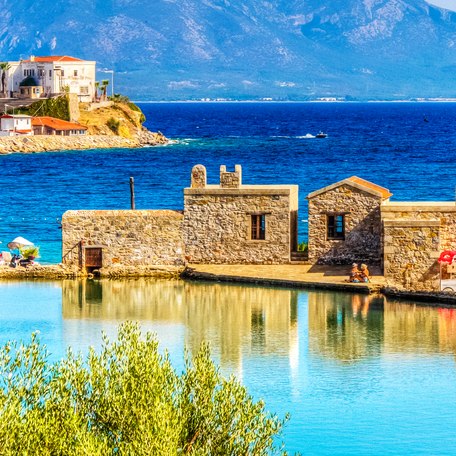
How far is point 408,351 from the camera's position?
29.4 meters

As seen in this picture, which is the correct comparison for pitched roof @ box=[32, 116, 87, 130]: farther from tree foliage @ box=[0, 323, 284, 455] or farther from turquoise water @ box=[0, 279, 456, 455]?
tree foliage @ box=[0, 323, 284, 455]

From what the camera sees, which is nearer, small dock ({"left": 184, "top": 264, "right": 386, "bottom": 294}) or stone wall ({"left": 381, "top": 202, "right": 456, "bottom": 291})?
stone wall ({"left": 381, "top": 202, "right": 456, "bottom": 291})

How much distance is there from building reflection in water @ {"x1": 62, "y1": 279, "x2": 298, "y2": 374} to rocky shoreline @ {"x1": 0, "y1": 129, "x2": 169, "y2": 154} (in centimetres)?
9642

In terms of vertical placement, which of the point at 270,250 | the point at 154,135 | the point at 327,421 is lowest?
the point at 327,421

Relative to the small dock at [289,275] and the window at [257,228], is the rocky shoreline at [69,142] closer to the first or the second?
the window at [257,228]

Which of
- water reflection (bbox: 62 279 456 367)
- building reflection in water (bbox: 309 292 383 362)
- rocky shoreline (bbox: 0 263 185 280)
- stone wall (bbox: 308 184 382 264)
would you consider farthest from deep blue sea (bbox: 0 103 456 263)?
building reflection in water (bbox: 309 292 383 362)

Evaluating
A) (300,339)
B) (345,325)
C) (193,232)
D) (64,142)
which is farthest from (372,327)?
(64,142)

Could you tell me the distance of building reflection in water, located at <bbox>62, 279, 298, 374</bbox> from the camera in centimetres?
3042

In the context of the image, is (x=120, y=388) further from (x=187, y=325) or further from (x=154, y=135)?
(x=154, y=135)

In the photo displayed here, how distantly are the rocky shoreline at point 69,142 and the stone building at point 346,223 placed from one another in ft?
316

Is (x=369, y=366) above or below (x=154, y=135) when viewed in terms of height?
below

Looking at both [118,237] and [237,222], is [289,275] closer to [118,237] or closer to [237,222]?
[237,222]

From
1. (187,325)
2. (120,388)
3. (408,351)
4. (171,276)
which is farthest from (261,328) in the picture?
(120,388)

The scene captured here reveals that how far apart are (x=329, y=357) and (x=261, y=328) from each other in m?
3.44
